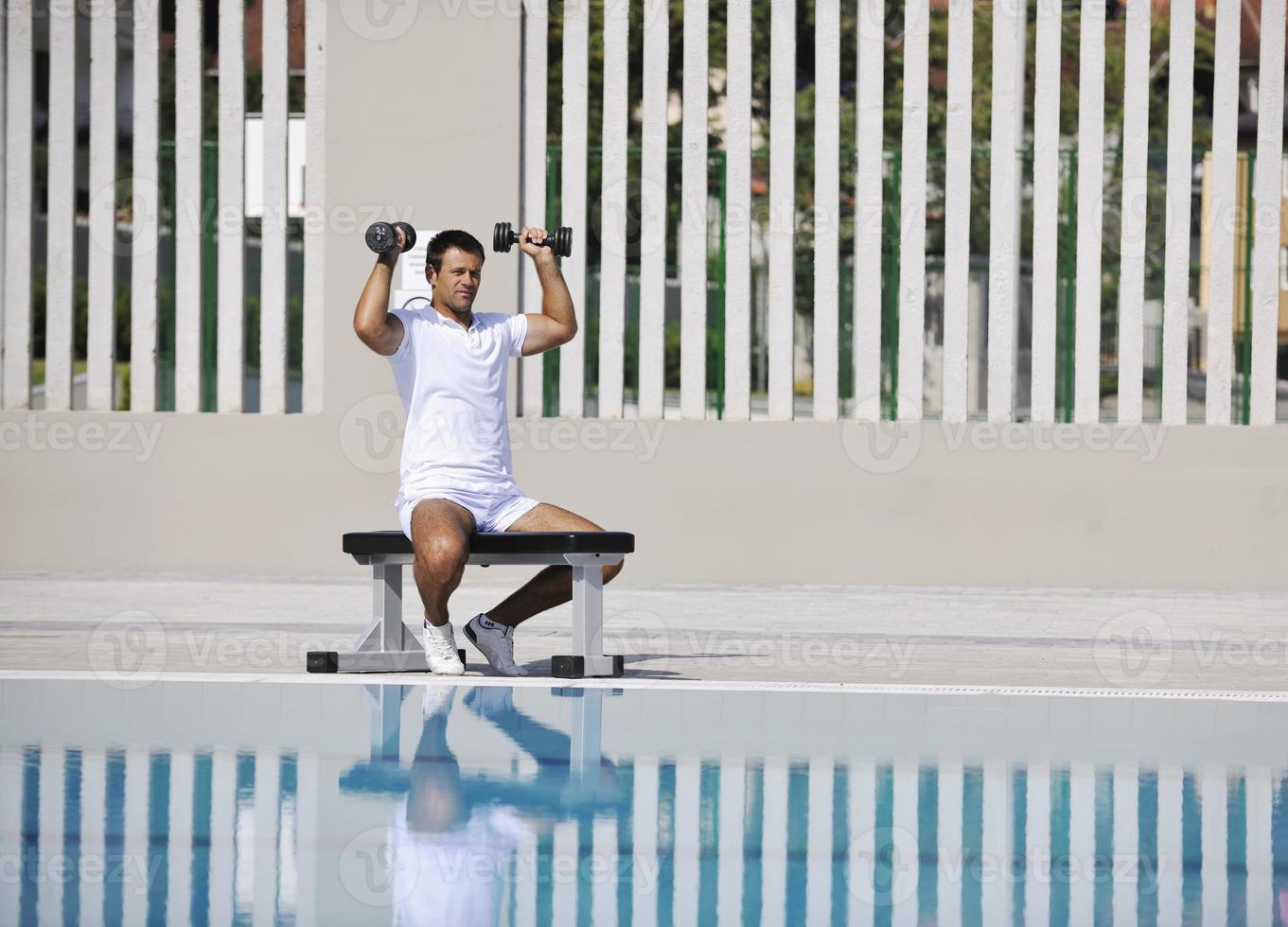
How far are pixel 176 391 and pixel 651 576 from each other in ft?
8.89

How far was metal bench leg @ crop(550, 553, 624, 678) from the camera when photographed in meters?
7.02

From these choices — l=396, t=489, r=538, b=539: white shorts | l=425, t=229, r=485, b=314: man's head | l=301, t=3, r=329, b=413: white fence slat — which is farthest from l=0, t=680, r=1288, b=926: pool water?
l=301, t=3, r=329, b=413: white fence slat

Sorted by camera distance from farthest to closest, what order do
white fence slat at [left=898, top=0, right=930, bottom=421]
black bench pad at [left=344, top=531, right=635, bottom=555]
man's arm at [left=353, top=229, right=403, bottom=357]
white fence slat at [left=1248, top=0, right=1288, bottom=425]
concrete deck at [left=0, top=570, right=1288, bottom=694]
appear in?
white fence slat at [left=898, top=0, right=930, bottom=421] < white fence slat at [left=1248, top=0, right=1288, bottom=425] < concrete deck at [left=0, top=570, right=1288, bottom=694] < black bench pad at [left=344, top=531, right=635, bottom=555] < man's arm at [left=353, top=229, right=403, bottom=357]

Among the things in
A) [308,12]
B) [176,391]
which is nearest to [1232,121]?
[308,12]

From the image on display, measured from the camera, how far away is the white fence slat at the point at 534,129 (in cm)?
1050

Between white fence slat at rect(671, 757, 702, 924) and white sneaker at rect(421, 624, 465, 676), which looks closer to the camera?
white fence slat at rect(671, 757, 702, 924)

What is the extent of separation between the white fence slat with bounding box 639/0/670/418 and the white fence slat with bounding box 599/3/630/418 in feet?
0.37

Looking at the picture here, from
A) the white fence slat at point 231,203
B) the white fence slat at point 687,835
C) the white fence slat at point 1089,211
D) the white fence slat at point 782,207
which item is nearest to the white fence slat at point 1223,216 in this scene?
the white fence slat at point 1089,211

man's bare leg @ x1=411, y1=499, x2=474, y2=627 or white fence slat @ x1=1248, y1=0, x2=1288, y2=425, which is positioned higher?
white fence slat @ x1=1248, y1=0, x2=1288, y2=425

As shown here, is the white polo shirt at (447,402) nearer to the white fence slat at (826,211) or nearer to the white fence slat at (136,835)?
the white fence slat at (136,835)

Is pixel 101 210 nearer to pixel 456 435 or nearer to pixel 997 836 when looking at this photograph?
pixel 456 435

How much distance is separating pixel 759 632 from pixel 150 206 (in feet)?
13.9

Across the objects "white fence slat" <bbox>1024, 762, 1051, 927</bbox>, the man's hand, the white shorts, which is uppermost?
the man's hand

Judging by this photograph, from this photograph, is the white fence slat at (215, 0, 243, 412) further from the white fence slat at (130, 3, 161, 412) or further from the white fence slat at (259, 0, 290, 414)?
the white fence slat at (130, 3, 161, 412)
